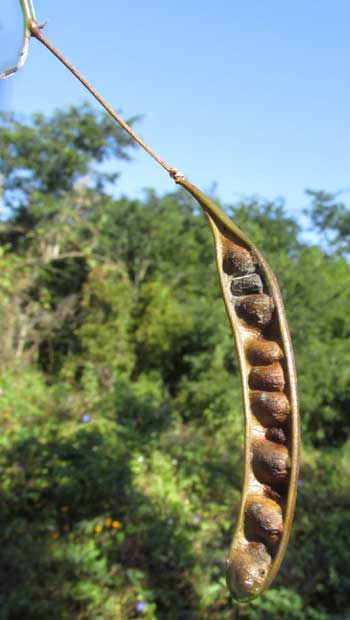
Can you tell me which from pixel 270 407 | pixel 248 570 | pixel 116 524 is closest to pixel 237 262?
pixel 270 407

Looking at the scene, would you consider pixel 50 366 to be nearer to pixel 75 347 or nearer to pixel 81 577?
pixel 75 347

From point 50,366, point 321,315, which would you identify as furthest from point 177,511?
point 50,366

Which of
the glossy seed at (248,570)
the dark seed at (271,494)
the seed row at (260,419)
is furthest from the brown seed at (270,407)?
the glossy seed at (248,570)

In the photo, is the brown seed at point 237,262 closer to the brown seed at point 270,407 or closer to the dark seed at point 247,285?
the dark seed at point 247,285

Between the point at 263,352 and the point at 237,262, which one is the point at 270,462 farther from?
the point at 237,262

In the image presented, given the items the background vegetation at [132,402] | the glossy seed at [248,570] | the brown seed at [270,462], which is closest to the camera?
the glossy seed at [248,570]

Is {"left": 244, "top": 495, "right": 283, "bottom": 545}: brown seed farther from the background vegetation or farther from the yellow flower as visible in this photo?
the yellow flower

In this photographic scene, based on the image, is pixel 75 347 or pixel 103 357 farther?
pixel 75 347
